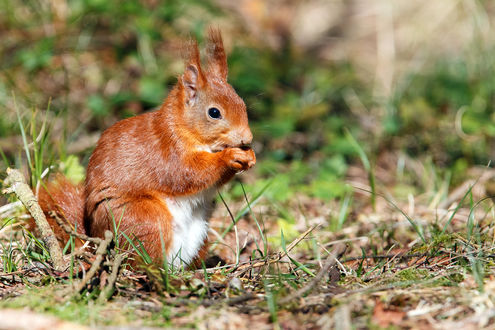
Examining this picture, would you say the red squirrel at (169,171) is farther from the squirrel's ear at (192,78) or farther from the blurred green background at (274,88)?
the blurred green background at (274,88)

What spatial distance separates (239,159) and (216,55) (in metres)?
0.64

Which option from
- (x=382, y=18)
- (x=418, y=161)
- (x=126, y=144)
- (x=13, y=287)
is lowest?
(x=418, y=161)

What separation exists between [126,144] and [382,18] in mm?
4902

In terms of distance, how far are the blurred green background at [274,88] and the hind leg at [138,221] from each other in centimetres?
112

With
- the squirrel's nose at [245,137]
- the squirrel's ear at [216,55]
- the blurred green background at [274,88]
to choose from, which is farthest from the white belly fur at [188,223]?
the blurred green background at [274,88]

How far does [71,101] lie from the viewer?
4570mm

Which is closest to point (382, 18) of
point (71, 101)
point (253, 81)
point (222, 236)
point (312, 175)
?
Answer: point (253, 81)

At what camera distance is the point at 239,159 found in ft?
7.76

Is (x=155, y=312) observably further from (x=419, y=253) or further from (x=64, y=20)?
(x=64, y=20)

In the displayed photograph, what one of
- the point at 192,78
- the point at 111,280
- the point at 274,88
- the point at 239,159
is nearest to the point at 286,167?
the point at 274,88

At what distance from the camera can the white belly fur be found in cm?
242

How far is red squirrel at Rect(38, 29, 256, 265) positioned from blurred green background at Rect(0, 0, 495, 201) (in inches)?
36.0

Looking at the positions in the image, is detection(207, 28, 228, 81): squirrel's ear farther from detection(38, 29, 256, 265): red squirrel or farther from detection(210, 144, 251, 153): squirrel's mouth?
detection(210, 144, 251, 153): squirrel's mouth

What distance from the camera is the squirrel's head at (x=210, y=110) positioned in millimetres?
2484
